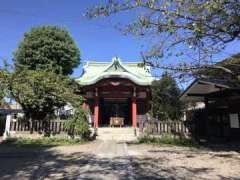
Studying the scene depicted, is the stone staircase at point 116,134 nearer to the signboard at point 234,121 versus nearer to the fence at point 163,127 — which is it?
the fence at point 163,127

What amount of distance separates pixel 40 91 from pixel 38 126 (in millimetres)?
2217

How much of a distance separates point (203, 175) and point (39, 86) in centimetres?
1224

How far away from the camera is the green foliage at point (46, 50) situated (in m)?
19.9

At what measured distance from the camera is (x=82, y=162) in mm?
8836

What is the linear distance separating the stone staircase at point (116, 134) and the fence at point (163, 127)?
3.55ft

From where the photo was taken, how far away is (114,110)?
24.4 meters

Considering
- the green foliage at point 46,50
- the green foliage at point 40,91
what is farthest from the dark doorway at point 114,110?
the green foliage at point 40,91

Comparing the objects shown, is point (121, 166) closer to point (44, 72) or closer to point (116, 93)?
point (44, 72)

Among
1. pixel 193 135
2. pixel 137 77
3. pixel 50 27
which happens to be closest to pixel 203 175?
pixel 193 135

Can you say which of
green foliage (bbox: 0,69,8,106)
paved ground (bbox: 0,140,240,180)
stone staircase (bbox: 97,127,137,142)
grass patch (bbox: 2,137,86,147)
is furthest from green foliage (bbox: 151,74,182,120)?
green foliage (bbox: 0,69,8,106)

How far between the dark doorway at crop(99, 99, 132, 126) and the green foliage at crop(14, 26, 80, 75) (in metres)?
5.45

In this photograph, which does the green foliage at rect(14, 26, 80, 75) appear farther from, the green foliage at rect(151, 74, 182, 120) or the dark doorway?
the green foliage at rect(151, 74, 182, 120)

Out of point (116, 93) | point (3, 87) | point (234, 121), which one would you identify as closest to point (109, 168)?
point (234, 121)

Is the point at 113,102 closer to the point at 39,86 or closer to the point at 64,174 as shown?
the point at 39,86
